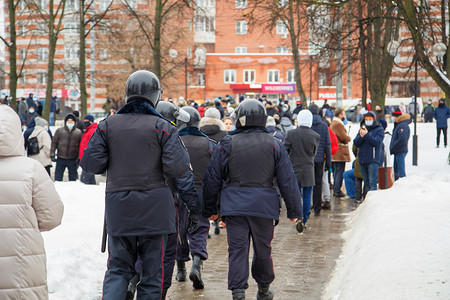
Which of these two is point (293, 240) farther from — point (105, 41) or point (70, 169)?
point (105, 41)

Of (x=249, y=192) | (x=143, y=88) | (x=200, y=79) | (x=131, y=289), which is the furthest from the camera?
(x=200, y=79)

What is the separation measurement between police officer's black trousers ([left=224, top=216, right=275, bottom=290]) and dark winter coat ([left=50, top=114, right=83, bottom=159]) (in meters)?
10.1

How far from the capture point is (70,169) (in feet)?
52.7

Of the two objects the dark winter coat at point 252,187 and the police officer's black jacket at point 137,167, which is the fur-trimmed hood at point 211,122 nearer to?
the dark winter coat at point 252,187

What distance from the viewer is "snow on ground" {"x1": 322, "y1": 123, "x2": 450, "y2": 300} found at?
567cm

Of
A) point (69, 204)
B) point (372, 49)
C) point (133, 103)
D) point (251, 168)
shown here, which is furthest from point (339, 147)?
point (372, 49)

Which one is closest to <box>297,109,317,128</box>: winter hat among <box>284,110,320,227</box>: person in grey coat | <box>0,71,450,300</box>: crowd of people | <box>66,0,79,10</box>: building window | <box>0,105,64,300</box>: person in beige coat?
<box>284,110,320,227</box>: person in grey coat

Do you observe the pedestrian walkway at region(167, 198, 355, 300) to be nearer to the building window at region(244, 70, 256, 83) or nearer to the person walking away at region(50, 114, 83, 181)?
the person walking away at region(50, 114, 83, 181)

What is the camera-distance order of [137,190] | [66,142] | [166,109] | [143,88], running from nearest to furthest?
[137,190], [143,88], [166,109], [66,142]

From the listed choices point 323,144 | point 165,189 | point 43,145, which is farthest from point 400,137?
point 165,189

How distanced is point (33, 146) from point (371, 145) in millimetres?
7418

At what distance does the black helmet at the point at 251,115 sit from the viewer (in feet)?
20.9

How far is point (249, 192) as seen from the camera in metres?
6.20

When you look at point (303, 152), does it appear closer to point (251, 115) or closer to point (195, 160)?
point (195, 160)
